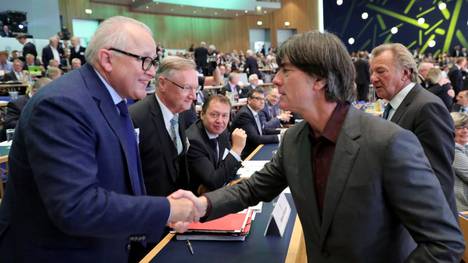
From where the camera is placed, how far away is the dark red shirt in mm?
1262

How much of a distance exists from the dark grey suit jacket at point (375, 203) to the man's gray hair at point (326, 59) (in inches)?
3.7

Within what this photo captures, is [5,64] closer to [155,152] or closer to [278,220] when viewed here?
[155,152]

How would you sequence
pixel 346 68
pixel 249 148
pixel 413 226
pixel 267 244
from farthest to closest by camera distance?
pixel 249 148 < pixel 267 244 < pixel 346 68 < pixel 413 226

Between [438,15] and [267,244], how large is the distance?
20711mm

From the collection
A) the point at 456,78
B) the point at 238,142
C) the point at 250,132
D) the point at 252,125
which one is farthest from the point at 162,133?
the point at 456,78

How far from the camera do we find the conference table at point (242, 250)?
163 cm

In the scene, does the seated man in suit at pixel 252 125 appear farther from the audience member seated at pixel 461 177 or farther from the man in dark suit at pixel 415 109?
the man in dark suit at pixel 415 109

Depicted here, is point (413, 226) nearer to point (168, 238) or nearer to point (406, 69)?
point (168, 238)

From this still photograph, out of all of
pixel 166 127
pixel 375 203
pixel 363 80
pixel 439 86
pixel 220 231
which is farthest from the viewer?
pixel 363 80

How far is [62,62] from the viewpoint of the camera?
37.2 feet

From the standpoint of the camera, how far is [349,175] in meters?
1.16

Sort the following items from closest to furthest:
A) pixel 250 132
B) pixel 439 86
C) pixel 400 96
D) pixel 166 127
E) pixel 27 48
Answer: pixel 400 96, pixel 166 127, pixel 250 132, pixel 439 86, pixel 27 48

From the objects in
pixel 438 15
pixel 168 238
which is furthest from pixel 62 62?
pixel 438 15

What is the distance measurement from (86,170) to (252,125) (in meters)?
3.53
